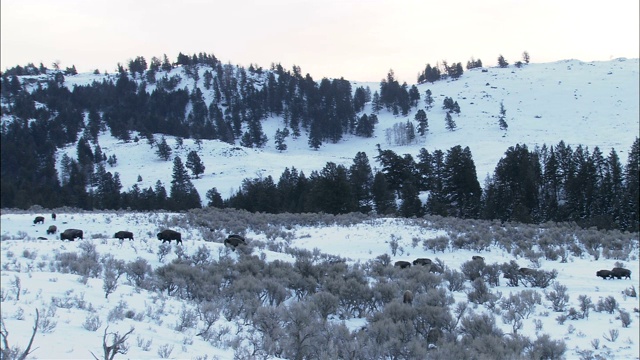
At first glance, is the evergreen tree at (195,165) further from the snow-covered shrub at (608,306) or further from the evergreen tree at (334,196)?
the snow-covered shrub at (608,306)

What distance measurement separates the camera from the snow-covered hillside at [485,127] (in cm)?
7556

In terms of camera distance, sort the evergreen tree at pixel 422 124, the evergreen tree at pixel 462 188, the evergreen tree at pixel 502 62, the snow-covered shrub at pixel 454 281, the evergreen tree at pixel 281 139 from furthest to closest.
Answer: the evergreen tree at pixel 502 62 → the evergreen tree at pixel 281 139 → the evergreen tree at pixel 422 124 → the evergreen tree at pixel 462 188 → the snow-covered shrub at pixel 454 281

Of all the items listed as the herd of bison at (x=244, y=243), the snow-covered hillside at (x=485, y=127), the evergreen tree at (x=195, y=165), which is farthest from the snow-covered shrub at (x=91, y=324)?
the evergreen tree at (x=195, y=165)

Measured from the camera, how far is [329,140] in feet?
357

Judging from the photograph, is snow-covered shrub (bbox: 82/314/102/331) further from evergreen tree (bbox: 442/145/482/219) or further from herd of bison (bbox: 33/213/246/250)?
evergreen tree (bbox: 442/145/482/219)

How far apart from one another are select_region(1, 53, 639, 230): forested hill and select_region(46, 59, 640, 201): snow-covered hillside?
49 centimetres

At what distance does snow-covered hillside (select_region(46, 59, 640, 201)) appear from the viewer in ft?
248

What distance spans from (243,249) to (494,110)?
351 ft

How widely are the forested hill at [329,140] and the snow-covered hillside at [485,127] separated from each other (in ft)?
1.62

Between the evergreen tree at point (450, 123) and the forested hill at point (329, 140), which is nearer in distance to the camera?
the forested hill at point (329, 140)

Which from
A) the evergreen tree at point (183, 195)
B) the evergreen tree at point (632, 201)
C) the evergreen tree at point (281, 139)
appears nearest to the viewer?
the evergreen tree at point (632, 201)

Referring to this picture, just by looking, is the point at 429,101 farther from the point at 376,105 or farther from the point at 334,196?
the point at 334,196

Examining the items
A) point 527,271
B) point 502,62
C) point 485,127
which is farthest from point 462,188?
point 502,62

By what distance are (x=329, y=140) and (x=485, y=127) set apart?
111ft
